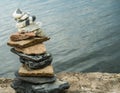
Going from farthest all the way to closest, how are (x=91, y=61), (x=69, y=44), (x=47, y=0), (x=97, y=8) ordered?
1. (x=47, y=0)
2. (x=97, y=8)
3. (x=69, y=44)
4. (x=91, y=61)

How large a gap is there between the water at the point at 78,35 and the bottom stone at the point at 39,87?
5629 mm

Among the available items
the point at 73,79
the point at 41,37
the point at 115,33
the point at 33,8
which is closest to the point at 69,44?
the point at 115,33

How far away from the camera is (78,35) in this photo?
21.6 metres

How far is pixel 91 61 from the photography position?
1614 cm

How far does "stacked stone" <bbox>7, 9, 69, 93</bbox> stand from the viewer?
29.5 ft

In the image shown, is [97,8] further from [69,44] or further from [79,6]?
[69,44]

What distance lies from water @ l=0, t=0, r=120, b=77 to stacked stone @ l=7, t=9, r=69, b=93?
594 centimetres

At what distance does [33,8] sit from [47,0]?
140 inches

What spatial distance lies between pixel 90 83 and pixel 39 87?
191 centimetres

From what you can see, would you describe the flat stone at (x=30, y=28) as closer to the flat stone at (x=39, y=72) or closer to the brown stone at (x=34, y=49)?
the brown stone at (x=34, y=49)

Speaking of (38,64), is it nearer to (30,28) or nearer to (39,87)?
(39,87)

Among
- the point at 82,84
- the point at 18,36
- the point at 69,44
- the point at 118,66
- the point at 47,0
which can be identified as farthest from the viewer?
the point at 47,0

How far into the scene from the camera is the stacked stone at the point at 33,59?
8977 millimetres

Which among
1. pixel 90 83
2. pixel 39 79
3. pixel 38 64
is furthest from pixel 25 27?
pixel 90 83
